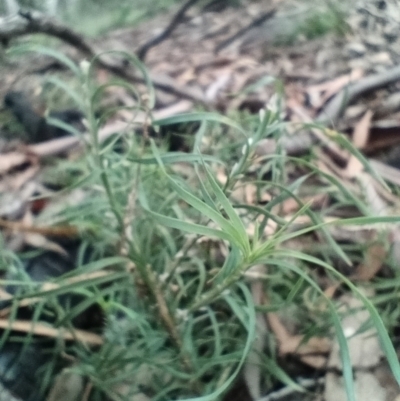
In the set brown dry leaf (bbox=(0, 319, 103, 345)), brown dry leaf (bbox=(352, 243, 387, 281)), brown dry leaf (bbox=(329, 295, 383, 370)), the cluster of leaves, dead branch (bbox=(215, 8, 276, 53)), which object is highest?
the cluster of leaves

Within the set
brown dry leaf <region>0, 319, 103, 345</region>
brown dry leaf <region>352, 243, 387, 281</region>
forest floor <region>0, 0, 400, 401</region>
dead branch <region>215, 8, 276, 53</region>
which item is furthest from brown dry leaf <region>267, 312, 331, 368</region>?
dead branch <region>215, 8, 276, 53</region>

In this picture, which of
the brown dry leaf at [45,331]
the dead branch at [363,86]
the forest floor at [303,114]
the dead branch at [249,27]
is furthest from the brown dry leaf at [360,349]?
the dead branch at [249,27]

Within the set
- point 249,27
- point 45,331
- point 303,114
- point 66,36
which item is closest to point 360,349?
point 45,331

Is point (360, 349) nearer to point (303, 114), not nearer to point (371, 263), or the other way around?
point (371, 263)

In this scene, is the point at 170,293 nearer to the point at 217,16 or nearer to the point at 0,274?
the point at 0,274

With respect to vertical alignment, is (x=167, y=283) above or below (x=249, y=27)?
above

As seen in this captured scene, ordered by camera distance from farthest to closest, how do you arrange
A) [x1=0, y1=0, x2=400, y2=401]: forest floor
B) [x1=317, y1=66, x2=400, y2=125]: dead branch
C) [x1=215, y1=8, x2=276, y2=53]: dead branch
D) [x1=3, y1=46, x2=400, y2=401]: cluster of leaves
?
[x1=215, y1=8, x2=276, y2=53]: dead branch < [x1=317, y1=66, x2=400, y2=125]: dead branch < [x1=0, y1=0, x2=400, y2=401]: forest floor < [x1=3, y1=46, x2=400, y2=401]: cluster of leaves

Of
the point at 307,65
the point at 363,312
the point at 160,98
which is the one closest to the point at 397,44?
the point at 307,65

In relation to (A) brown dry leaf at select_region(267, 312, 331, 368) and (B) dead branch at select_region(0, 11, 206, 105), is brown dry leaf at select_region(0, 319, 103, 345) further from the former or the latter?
(B) dead branch at select_region(0, 11, 206, 105)
